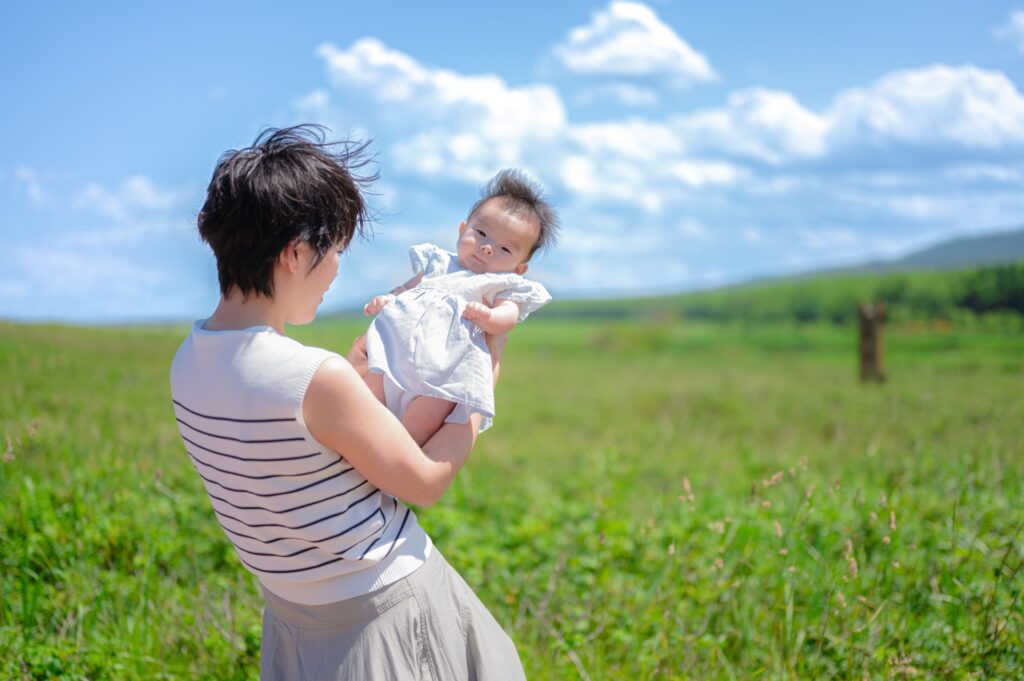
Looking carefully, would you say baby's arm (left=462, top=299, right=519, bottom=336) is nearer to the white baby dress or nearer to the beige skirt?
the white baby dress

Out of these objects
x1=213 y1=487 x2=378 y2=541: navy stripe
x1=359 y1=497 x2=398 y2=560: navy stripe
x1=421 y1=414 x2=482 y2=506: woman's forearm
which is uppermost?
x1=421 y1=414 x2=482 y2=506: woman's forearm

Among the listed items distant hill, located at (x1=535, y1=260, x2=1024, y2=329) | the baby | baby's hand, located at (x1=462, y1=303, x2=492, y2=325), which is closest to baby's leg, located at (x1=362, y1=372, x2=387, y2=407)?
the baby

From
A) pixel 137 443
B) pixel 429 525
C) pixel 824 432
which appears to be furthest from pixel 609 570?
pixel 824 432

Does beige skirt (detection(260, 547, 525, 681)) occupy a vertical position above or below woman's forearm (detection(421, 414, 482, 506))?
below

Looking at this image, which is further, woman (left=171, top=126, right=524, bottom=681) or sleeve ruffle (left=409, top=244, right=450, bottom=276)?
sleeve ruffle (left=409, top=244, right=450, bottom=276)

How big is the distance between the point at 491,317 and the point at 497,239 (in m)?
0.49

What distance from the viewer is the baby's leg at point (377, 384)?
1845 millimetres

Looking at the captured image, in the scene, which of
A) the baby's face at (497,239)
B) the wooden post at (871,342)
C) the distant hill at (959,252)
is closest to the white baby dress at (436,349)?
the baby's face at (497,239)

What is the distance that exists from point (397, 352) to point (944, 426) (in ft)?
26.6

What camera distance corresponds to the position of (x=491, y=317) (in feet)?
6.11

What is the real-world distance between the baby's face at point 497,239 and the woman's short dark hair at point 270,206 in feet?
2.37

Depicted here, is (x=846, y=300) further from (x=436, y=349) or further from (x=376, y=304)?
(x=436, y=349)

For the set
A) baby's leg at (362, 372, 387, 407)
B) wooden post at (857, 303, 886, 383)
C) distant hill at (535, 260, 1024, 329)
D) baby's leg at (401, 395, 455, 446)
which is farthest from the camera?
distant hill at (535, 260, 1024, 329)

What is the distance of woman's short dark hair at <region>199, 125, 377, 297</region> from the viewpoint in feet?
4.83
